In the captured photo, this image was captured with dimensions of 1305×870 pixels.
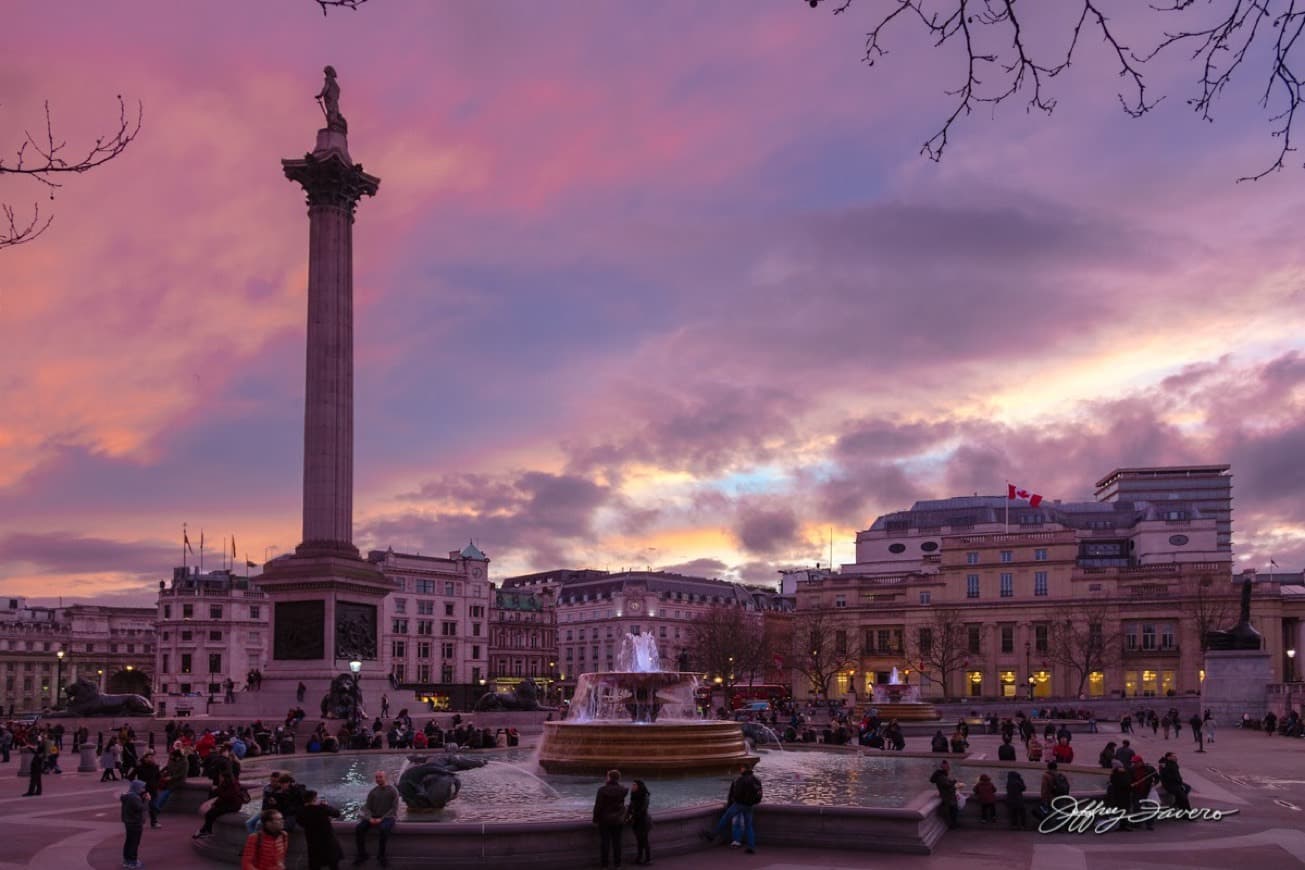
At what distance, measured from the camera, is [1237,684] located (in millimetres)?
63406

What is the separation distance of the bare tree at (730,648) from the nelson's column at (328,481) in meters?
58.9

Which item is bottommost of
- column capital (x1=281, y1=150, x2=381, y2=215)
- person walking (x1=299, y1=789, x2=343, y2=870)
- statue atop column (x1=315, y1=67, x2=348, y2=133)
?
person walking (x1=299, y1=789, x2=343, y2=870)

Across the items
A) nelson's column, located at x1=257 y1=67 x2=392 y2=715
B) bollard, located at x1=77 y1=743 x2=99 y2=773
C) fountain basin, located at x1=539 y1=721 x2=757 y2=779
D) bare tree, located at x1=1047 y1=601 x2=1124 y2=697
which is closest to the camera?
fountain basin, located at x1=539 y1=721 x2=757 y2=779

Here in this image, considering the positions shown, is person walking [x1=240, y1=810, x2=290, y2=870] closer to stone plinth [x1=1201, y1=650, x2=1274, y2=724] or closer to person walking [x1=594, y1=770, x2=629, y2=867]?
person walking [x1=594, y1=770, x2=629, y2=867]

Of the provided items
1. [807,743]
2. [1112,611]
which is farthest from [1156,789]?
[1112,611]

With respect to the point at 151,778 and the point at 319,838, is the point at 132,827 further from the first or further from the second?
the point at 151,778

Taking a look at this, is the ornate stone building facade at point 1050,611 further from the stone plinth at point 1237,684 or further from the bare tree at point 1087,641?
the stone plinth at point 1237,684

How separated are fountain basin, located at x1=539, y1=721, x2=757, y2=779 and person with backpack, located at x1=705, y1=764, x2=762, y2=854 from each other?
316 inches

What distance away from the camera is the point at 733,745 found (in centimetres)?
3003

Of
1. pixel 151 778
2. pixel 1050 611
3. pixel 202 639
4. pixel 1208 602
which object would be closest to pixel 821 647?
pixel 1050 611

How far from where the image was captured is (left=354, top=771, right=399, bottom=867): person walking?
18.0 m

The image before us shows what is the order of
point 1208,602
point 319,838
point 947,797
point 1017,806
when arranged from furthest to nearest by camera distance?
point 1208,602 < point 1017,806 < point 947,797 < point 319,838

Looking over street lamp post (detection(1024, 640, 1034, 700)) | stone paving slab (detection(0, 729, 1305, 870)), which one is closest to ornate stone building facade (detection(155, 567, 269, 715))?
street lamp post (detection(1024, 640, 1034, 700))
